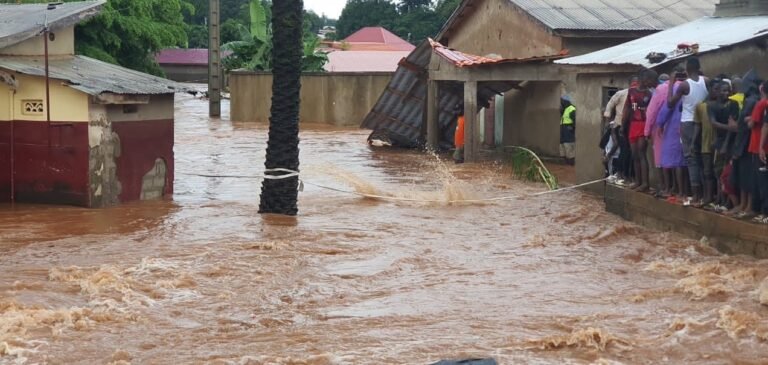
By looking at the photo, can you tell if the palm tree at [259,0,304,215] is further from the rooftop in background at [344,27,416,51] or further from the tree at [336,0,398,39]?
the tree at [336,0,398,39]

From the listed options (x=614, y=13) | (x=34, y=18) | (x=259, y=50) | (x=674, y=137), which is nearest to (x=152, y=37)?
(x=259, y=50)

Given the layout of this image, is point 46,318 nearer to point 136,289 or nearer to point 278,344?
point 136,289

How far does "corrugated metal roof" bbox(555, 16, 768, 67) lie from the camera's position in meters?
14.4

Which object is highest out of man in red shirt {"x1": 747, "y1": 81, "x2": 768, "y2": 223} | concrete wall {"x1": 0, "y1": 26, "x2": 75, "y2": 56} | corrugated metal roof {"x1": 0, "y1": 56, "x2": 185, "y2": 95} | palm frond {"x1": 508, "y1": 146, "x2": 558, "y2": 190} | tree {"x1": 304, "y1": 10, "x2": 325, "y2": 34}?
tree {"x1": 304, "y1": 10, "x2": 325, "y2": 34}

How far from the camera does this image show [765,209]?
36.7 ft

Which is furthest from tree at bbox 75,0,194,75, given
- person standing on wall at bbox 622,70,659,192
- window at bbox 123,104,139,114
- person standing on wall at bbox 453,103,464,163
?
person standing on wall at bbox 622,70,659,192

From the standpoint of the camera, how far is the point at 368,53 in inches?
1981

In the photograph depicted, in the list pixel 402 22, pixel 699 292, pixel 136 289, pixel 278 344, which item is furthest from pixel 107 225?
pixel 402 22

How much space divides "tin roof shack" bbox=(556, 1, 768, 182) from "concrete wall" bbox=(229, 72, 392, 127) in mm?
19479

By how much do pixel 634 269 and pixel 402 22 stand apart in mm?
65530

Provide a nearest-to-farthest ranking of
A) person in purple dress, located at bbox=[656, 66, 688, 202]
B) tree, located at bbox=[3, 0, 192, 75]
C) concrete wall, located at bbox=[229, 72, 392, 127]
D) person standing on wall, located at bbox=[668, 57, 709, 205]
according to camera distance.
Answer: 1. person standing on wall, located at bbox=[668, 57, 709, 205]
2. person in purple dress, located at bbox=[656, 66, 688, 202]
3. tree, located at bbox=[3, 0, 192, 75]
4. concrete wall, located at bbox=[229, 72, 392, 127]

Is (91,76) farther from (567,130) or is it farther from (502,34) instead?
(502,34)

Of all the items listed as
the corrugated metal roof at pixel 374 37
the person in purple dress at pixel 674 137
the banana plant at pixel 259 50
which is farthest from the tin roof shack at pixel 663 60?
the corrugated metal roof at pixel 374 37

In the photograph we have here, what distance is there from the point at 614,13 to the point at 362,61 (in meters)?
25.6
